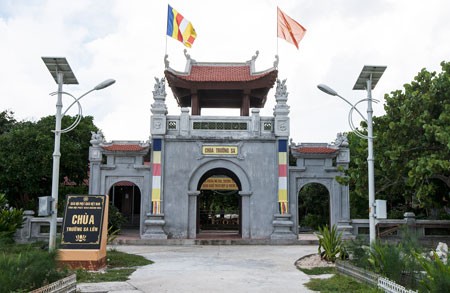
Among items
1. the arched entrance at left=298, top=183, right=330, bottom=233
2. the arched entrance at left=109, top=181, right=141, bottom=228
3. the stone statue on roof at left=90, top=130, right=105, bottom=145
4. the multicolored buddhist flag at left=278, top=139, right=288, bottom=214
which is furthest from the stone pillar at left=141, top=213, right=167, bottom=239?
the arched entrance at left=298, top=183, right=330, bottom=233

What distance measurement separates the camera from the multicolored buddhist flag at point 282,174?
20.0 metres

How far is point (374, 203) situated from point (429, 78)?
582 centimetres

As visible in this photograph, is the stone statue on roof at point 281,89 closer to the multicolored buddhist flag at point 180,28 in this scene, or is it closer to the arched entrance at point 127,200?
the multicolored buddhist flag at point 180,28

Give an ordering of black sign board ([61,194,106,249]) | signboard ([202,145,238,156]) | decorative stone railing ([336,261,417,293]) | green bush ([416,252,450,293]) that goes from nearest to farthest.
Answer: green bush ([416,252,450,293]), decorative stone railing ([336,261,417,293]), black sign board ([61,194,106,249]), signboard ([202,145,238,156])

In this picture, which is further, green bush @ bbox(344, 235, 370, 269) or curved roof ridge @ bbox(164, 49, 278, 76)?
curved roof ridge @ bbox(164, 49, 278, 76)

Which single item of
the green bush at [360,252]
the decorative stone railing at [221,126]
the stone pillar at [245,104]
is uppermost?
the stone pillar at [245,104]

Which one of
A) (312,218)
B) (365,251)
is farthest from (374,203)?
(312,218)

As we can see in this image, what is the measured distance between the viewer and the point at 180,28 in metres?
22.4

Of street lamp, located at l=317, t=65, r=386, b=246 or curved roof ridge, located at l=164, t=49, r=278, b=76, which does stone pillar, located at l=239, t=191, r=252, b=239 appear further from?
street lamp, located at l=317, t=65, r=386, b=246

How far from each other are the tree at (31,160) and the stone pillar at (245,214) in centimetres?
1031

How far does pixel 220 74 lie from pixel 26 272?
55.3 feet

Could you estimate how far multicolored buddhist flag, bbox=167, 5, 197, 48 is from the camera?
22062 mm

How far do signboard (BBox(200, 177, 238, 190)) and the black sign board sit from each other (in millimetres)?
10594

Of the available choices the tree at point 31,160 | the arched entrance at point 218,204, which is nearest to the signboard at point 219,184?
the arched entrance at point 218,204
